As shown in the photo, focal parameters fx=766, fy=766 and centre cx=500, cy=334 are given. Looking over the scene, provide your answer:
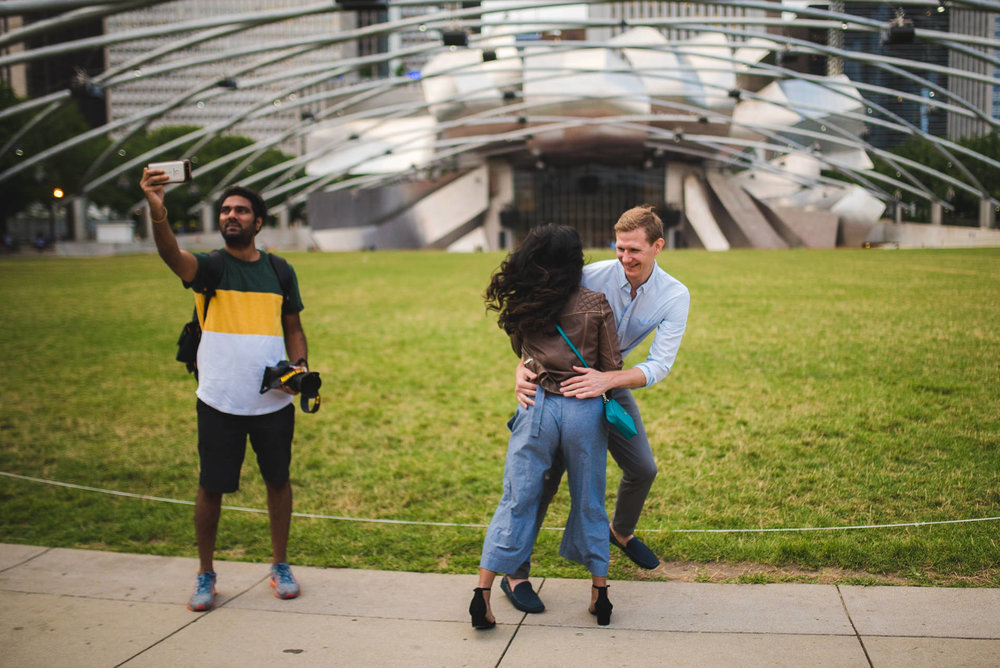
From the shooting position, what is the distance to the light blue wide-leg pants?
3322mm

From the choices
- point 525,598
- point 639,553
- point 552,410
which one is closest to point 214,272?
point 552,410

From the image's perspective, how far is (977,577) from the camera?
3.75m

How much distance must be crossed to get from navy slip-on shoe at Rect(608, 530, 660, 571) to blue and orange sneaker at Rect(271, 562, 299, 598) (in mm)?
1636

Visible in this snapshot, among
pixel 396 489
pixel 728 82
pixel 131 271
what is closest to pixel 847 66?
pixel 728 82

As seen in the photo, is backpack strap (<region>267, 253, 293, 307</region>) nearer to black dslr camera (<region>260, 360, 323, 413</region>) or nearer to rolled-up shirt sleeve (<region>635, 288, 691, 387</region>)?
black dslr camera (<region>260, 360, 323, 413</region>)

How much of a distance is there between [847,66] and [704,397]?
166 ft

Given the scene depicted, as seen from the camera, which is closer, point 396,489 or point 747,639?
point 747,639

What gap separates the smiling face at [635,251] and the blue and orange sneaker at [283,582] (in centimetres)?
225

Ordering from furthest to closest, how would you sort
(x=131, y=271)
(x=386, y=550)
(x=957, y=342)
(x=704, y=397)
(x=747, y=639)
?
(x=131, y=271)
(x=957, y=342)
(x=704, y=397)
(x=386, y=550)
(x=747, y=639)

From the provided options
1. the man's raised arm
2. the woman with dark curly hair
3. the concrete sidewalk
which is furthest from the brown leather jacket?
the man's raised arm

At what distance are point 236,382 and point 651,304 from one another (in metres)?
2.06

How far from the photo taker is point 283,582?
383 centimetres

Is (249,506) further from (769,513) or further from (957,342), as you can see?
(957,342)

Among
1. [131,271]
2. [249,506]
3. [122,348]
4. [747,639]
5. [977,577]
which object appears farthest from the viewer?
[131,271]
